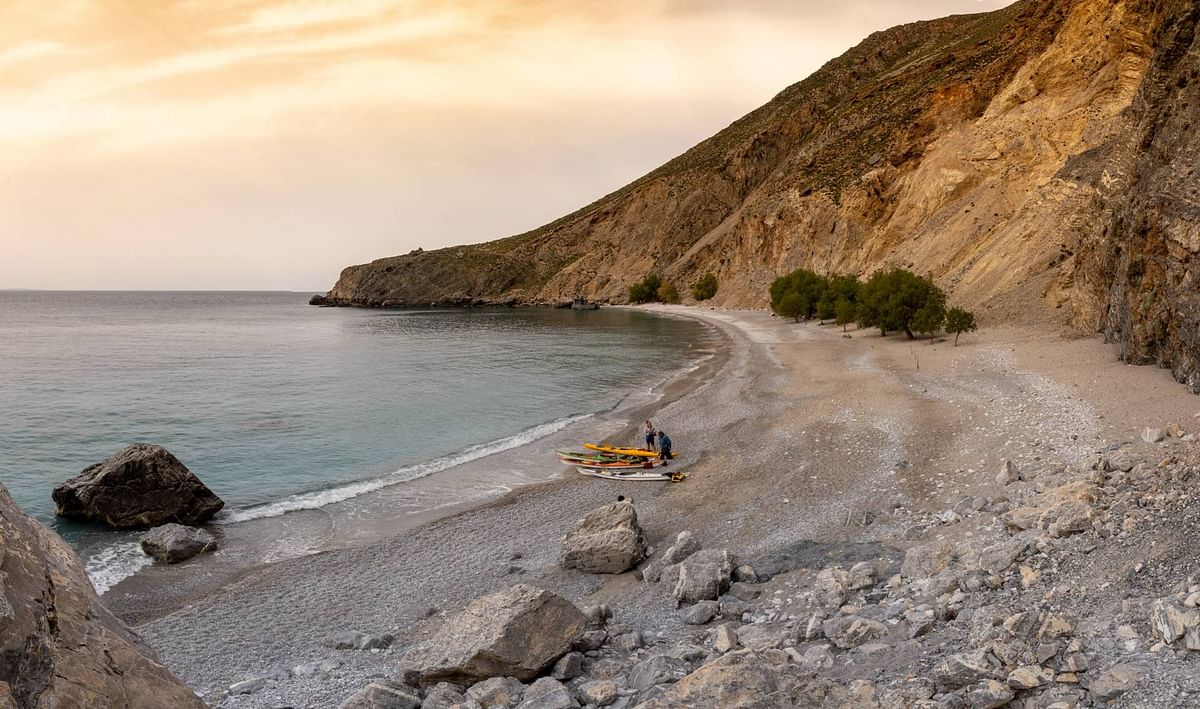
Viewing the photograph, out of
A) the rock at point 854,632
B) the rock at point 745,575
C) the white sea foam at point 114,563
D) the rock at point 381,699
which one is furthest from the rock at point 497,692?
the white sea foam at point 114,563

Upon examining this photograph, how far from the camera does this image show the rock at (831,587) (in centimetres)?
1095

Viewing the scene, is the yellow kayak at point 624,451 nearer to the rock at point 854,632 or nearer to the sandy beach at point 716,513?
the sandy beach at point 716,513

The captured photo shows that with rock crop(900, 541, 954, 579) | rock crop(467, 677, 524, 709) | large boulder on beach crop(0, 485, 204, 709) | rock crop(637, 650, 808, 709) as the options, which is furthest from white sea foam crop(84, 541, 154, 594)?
rock crop(900, 541, 954, 579)

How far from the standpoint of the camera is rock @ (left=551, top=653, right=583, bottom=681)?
9.65 meters

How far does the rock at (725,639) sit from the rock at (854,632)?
1272 mm

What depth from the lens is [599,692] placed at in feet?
29.8

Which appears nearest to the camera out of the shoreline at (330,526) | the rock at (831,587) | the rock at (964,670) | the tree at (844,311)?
the rock at (964,670)

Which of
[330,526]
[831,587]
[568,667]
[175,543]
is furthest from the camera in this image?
[330,526]

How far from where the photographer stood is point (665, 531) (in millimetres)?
16734

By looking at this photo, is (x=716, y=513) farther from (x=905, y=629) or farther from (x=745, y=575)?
(x=905, y=629)

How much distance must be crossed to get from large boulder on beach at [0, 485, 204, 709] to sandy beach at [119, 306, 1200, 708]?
14.4 feet

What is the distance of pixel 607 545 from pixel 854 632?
6.08 m

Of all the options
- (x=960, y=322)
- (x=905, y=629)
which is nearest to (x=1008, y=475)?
(x=905, y=629)

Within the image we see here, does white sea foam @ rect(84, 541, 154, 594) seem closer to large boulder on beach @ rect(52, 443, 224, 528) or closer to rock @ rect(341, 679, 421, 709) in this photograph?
large boulder on beach @ rect(52, 443, 224, 528)
